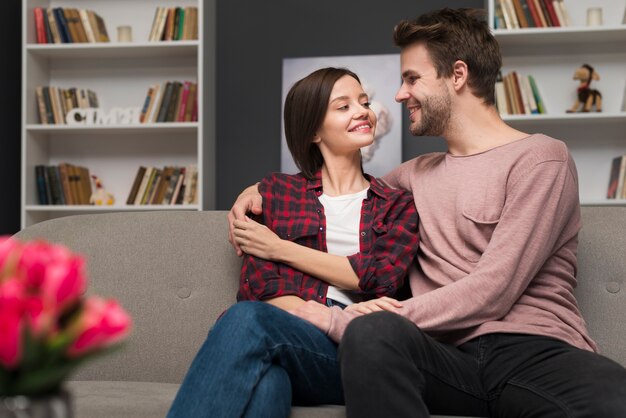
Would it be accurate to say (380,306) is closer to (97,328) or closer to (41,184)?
(97,328)

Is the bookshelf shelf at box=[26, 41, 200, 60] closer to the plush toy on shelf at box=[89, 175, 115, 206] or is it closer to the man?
the plush toy on shelf at box=[89, 175, 115, 206]

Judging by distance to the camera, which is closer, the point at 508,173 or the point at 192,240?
the point at 508,173

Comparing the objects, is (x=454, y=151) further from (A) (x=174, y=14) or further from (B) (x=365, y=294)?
(A) (x=174, y=14)

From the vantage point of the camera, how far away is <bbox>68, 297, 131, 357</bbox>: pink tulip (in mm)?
545

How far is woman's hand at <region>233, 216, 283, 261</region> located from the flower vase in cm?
124

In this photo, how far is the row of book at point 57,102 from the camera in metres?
4.23

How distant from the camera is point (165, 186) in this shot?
13.8 ft

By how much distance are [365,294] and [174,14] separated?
2.76 meters

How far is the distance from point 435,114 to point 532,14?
7.15 ft

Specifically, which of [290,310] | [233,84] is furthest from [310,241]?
[233,84]

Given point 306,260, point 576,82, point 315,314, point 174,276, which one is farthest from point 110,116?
point 315,314

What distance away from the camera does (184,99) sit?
4152mm

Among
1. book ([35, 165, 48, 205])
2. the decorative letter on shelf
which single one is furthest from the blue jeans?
book ([35, 165, 48, 205])

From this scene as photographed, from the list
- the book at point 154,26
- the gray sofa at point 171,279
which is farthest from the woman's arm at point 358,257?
the book at point 154,26
